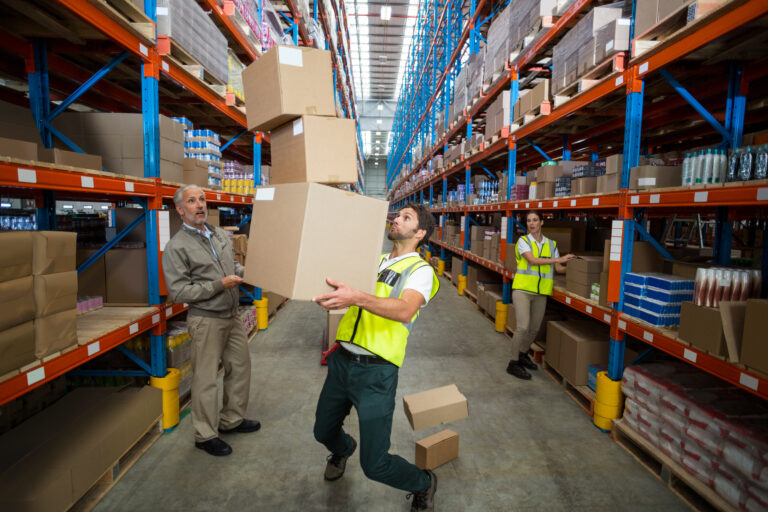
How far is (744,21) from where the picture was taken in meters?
2.16

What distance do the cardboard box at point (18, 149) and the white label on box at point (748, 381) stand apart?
157 inches

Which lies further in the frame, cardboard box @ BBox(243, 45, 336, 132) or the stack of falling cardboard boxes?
cardboard box @ BBox(243, 45, 336, 132)

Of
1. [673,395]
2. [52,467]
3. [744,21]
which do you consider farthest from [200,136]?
[673,395]

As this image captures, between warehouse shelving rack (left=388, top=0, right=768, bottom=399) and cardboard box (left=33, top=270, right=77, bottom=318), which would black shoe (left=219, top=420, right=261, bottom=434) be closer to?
cardboard box (left=33, top=270, right=77, bottom=318)

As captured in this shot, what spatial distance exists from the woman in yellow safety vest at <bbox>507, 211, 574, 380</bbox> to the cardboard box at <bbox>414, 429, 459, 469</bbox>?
183 centimetres

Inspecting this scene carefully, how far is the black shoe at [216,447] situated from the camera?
294 cm

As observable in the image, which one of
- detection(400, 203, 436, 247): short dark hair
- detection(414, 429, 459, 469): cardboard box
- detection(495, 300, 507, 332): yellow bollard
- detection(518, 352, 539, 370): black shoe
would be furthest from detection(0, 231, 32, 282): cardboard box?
detection(495, 300, 507, 332): yellow bollard

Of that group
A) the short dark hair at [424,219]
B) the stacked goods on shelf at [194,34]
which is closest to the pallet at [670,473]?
the short dark hair at [424,219]

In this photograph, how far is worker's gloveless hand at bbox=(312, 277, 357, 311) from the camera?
1658 millimetres

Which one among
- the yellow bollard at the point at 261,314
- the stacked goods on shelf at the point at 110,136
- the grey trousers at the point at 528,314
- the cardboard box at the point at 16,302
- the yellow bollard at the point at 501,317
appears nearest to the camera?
the cardboard box at the point at 16,302

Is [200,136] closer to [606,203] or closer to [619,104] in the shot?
[606,203]

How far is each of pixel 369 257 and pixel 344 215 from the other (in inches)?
8.9

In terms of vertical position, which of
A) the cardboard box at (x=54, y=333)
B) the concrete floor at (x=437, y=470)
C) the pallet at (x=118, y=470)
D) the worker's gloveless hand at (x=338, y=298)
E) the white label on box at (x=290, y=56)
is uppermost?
the white label on box at (x=290, y=56)

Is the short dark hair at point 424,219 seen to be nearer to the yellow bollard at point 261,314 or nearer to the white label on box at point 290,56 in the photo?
the white label on box at point 290,56
